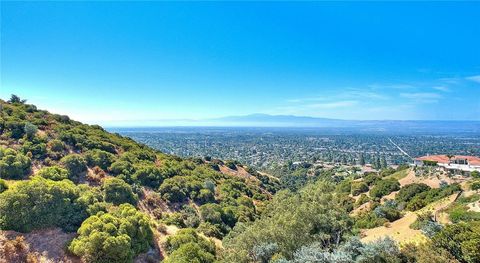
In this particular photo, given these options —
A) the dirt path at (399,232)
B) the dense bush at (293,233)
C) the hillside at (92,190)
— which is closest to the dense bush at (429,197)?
the dirt path at (399,232)

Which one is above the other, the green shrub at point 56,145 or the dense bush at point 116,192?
the green shrub at point 56,145

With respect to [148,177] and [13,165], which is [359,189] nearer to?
[148,177]

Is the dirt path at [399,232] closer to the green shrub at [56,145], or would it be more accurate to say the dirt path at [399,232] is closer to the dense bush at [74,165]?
the dense bush at [74,165]

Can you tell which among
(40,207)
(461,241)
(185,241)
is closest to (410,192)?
(461,241)

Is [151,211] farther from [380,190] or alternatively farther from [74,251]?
[380,190]

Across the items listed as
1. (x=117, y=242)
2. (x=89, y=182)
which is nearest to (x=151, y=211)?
(x=89, y=182)

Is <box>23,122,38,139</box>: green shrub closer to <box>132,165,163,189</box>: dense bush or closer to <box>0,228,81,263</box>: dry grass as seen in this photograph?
<box>132,165,163,189</box>: dense bush

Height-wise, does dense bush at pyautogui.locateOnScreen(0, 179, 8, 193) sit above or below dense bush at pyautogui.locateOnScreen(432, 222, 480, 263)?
above

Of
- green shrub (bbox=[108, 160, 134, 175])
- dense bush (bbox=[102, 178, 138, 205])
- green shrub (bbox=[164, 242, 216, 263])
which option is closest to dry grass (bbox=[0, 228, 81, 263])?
green shrub (bbox=[164, 242, 216, 263])
